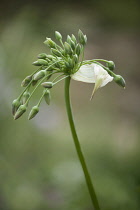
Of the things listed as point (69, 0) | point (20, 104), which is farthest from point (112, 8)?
point (20, 104)

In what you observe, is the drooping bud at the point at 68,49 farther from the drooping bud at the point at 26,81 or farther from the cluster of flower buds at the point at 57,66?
the drooping bud at the point at 26,81

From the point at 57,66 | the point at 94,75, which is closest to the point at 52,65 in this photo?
the point at 57,66

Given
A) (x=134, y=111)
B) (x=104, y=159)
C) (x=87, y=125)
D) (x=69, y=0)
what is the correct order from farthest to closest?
(x=69, y=0)
(x=134, y=111)
(x=87, y=125)
(x=104, y=159)

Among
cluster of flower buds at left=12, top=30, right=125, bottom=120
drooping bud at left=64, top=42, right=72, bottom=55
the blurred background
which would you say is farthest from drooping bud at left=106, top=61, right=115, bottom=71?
the blurred background

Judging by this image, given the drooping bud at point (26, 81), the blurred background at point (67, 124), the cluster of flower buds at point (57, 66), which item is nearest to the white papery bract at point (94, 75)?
the cluster of flower buds at point (57, 66)

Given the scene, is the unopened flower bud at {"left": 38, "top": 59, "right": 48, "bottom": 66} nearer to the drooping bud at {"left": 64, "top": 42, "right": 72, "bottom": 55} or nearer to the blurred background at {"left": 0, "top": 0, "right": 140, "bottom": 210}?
the drooping bud at {"left": 64, "top": 42, "right": 72, "bottom": 55}

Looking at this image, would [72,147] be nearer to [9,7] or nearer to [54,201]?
[54,201]
